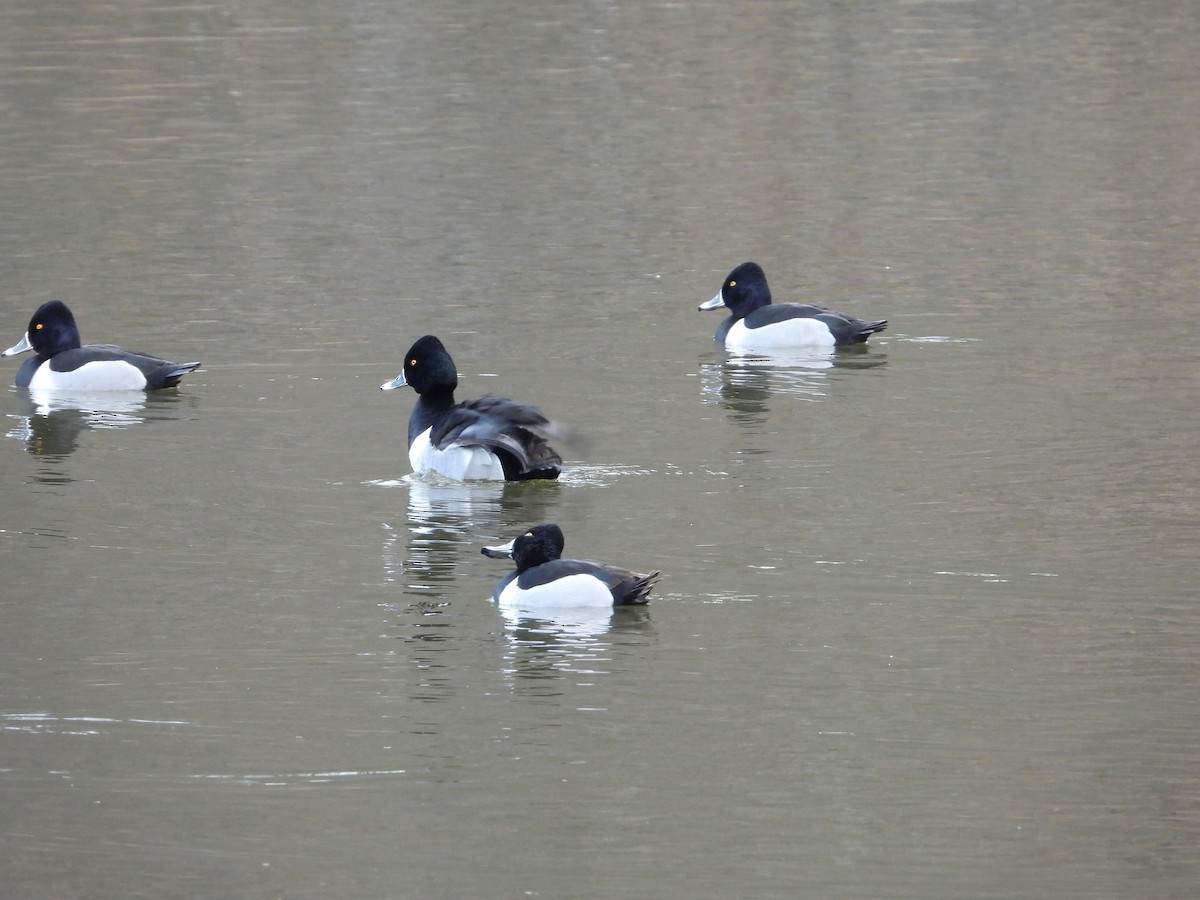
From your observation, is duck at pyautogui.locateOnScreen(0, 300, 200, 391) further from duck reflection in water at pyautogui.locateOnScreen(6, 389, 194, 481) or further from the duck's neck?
the duck's neck

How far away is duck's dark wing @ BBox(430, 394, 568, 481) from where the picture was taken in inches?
553

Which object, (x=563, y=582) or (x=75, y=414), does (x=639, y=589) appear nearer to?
(x=563, y=582)

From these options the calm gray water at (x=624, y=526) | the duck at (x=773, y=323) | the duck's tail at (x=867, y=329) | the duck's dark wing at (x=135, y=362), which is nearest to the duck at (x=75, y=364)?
the duck's dark wing at (x=135, y=362)

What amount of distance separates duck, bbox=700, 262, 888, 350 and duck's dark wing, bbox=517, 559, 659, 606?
7.60m

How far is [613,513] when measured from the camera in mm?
13234

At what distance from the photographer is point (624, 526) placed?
42.3 ft

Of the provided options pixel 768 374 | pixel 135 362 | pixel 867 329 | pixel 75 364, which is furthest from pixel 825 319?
pixel 75 364

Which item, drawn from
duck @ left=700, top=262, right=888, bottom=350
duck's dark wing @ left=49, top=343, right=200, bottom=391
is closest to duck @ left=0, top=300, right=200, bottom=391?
duck's dark wing @ left=49, top=343, right=200, bottom=391

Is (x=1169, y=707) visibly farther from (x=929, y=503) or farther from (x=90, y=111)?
(x=90, y=111)

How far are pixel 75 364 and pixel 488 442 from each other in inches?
189

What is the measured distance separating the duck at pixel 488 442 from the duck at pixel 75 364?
10.4ft

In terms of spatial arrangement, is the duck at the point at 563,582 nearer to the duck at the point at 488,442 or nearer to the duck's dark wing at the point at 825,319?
the duck at the point at 488,442

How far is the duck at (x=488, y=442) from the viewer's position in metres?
14.1

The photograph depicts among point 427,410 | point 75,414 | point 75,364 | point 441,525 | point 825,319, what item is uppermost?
point 825,319
